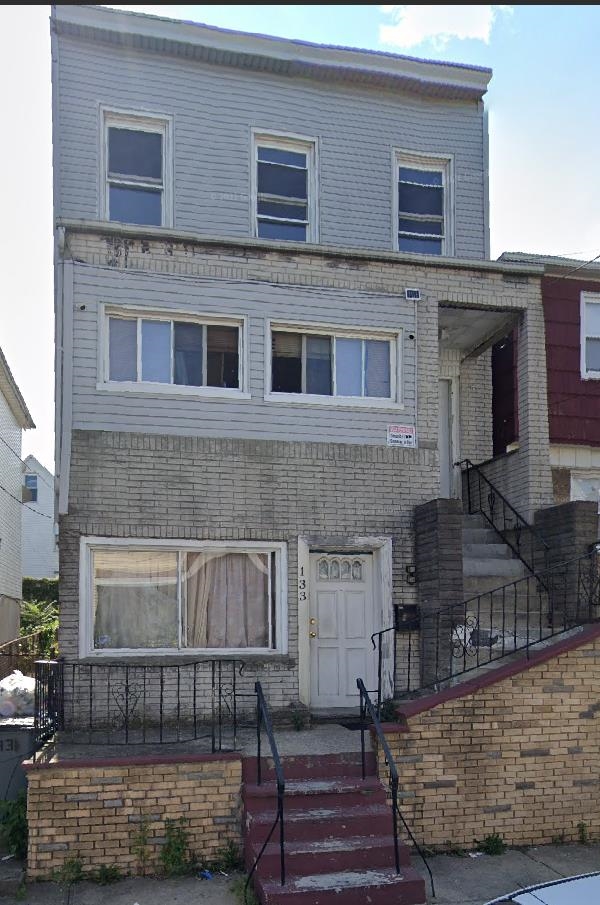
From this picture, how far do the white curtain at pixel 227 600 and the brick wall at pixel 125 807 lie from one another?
237 centimetres

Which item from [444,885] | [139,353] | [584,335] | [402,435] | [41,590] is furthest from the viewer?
[41,590]

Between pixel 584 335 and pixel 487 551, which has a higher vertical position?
pixel 584 335

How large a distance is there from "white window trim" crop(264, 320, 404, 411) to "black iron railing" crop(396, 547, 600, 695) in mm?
2715

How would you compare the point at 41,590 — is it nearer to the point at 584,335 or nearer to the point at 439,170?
the point at 439,170

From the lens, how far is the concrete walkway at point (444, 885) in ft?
23.5

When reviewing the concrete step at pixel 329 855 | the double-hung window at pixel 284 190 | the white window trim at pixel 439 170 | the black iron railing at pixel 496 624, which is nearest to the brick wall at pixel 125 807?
the concrete step at pixel 329 855

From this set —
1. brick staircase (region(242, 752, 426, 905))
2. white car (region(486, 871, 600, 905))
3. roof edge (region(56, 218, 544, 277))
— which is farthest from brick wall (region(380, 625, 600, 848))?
roof edge (region(56, 218, 544, 277))

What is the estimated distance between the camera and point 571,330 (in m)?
12.4

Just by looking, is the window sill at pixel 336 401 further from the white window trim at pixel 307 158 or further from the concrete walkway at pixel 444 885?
the concrete walkway at pixel 444 885

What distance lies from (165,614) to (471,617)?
11.8 feet

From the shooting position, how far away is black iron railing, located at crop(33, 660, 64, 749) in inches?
358

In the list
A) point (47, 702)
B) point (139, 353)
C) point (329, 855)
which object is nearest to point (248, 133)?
point (139, 353)

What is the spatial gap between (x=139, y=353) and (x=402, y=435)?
11.2 ft

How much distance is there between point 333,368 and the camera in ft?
36.7
